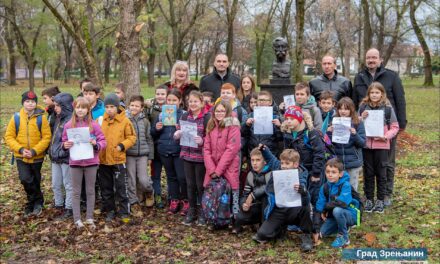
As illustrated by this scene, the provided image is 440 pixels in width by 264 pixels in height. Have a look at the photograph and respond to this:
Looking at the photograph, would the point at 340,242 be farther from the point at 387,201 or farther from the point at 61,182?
the point at 61,182

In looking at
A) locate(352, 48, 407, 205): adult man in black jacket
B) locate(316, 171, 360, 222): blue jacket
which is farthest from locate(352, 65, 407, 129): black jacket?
locate(316, 171, 360, 222): blue jacket

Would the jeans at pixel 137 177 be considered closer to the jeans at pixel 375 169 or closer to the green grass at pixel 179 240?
the green grass at pixel 179 240

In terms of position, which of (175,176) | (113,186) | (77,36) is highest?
(77,36)

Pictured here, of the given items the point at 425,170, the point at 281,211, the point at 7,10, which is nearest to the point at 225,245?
the point at 281,211

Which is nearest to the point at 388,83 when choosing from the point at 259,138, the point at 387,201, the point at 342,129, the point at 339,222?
the point at 342,129

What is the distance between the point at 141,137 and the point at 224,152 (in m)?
1.43

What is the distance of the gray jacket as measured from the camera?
22.3ft

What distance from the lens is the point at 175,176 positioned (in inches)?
277

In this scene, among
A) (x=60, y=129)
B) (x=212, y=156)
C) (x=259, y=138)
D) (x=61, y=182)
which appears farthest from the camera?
(x=61, y=182)

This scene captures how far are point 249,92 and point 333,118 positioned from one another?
1381mm

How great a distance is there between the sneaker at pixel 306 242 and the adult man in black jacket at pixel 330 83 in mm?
2407

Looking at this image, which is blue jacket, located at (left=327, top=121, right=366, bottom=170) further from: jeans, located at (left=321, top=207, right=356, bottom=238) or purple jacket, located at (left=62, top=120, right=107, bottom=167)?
purple jacket, located at (left=62, top=120, right=107, bottom=167)

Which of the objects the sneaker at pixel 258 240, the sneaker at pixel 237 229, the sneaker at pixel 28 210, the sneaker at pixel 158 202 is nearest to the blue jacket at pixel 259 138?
the sneaker at pixel 237 229

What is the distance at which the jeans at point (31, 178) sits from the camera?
673 cm
